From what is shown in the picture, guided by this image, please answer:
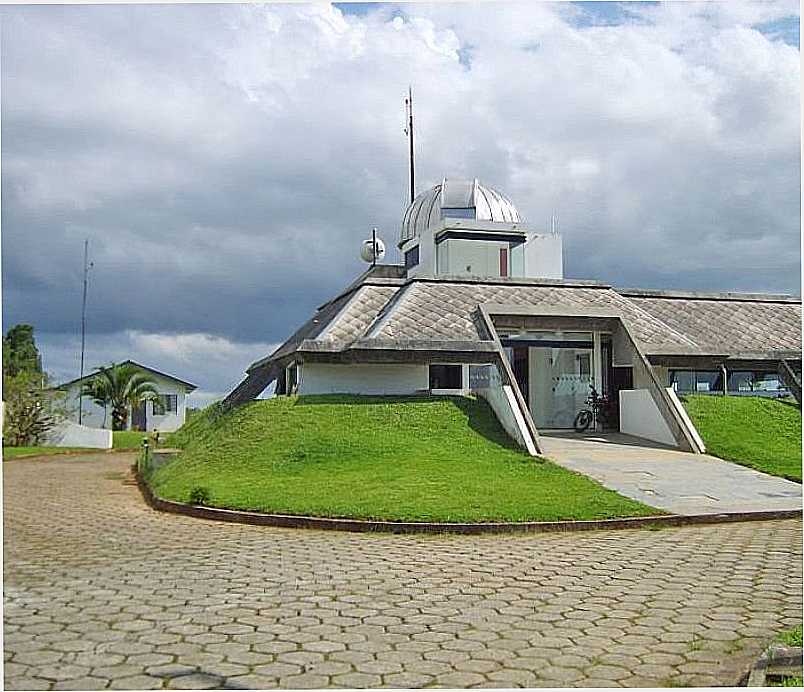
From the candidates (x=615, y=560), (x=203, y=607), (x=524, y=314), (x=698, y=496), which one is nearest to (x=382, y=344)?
(x=524, y=314)

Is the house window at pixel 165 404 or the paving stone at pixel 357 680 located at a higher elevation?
the house window at pixel 165 404

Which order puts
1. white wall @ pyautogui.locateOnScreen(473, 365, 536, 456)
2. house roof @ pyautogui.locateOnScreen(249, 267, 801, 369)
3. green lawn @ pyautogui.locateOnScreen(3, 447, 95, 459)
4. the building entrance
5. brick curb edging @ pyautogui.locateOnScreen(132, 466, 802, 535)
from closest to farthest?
brick curb edging @ pyautogui.locateOnScreen(132, 466, 802, 535) < white wall @ pyautogui.locateOnScreen(473, 365, 536, 456) < green lawn @ pyautogui.locateOnScreen(3, 447, 95, 459) < house roof @ pyautogui.locateOnScreen(249, 267, 801, 369) < the building entrance

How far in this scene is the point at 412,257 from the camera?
26656 millimetres

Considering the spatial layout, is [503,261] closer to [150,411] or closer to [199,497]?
[150,411]

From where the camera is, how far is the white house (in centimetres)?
2331

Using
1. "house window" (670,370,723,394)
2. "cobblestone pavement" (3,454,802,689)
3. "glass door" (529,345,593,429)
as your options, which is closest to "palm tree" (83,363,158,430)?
"glass door" (529,345,593,429)

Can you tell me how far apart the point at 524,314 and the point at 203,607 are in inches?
510

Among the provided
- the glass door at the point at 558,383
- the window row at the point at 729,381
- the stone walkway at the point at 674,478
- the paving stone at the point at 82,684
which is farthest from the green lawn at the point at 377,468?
the window row at the point at 729,381

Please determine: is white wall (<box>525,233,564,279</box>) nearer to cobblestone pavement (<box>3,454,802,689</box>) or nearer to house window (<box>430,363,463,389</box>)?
house window (<box>430,363,463,389</box>)

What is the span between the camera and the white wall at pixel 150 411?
70.0 feet

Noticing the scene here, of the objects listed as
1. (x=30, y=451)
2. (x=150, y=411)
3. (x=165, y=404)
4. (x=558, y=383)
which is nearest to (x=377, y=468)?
(x=30, y=451)

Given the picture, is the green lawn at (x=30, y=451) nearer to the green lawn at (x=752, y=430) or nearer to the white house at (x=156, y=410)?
the white house at (x=156, y=410)

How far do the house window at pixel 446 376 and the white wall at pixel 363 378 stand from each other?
0.44m

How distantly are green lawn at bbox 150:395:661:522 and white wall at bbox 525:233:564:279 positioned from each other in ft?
32.1
